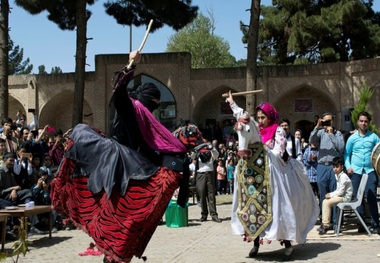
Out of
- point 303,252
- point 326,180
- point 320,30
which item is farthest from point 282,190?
point 320,30

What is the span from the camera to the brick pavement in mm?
8172

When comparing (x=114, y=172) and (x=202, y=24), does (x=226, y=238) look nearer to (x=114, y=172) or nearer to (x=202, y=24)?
(x=114, y=172)

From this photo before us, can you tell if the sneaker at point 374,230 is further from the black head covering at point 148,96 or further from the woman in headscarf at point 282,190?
the black head covering at point 148,96

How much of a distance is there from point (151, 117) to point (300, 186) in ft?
9.90

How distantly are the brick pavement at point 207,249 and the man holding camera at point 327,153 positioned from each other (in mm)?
1119

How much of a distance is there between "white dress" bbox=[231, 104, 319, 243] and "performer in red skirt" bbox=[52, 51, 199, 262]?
2.06 meters

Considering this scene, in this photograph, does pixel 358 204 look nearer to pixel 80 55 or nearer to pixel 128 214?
pixel 128 214

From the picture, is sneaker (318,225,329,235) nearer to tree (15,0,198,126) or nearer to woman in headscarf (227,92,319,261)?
woman in headscarf (227,92,319,261)

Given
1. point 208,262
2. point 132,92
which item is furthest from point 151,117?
point 208,262

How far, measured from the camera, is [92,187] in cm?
600

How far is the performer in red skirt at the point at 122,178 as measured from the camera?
5.81 m

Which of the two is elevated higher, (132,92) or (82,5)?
(82,5)

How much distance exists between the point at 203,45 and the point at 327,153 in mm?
44083

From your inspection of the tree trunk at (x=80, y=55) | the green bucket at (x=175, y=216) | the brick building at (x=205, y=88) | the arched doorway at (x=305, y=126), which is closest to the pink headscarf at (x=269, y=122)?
the green bucket at (x=175, y=216)
